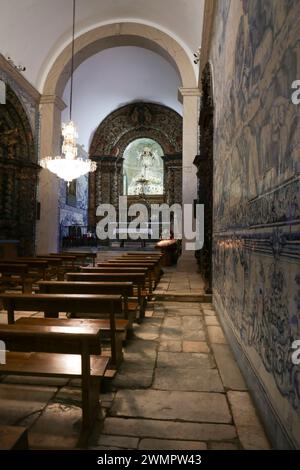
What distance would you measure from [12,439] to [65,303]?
5.05ft

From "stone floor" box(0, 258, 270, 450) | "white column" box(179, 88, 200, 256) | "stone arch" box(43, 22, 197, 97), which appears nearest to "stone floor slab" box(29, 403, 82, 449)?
"stone floor" box(0, 258, 270, 450)

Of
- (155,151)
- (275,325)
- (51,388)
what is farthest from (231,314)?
(155,151)

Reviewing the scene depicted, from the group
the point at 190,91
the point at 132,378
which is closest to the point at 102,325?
the point at 132,378

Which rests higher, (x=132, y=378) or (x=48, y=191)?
(x=48, y=191)

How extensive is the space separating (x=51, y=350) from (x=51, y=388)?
776 mm

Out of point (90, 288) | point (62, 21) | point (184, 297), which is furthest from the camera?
point (62, 21)

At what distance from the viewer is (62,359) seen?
2.05 meters

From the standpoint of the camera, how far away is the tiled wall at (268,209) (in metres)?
1.54

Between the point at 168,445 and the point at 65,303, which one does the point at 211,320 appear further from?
the point at 168,445

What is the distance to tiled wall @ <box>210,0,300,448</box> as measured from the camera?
1.54m

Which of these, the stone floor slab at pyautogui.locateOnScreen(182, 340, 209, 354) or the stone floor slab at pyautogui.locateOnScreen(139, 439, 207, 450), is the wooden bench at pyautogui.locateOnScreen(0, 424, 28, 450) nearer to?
the stone floor slab at pyautogui.locateOnScreen(139, 439, 207, 450)

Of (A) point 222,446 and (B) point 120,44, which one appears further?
(B) point 120,44

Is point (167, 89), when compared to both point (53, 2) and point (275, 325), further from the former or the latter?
point (275, 325)

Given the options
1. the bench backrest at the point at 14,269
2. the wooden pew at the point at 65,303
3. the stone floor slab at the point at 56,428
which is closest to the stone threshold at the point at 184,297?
the bench backrest at the point at 14,269
